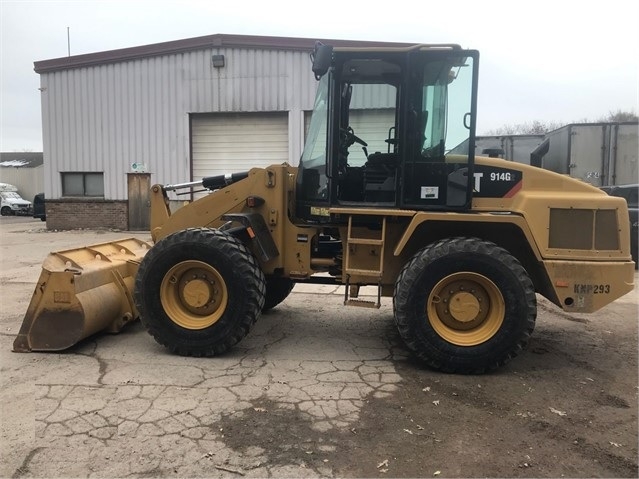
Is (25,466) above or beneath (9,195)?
beneath

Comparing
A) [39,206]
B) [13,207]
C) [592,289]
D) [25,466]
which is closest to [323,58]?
[592,289]

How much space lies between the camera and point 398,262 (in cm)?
509

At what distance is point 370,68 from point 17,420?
4.12 meters

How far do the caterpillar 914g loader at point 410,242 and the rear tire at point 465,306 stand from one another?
0.01 meters

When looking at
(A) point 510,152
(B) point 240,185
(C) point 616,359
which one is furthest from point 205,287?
(A) point 510,152

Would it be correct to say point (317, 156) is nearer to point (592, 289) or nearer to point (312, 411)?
point (312, 411)

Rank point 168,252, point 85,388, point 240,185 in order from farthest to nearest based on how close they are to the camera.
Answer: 1. point 240,185
2. point 168,252
3. point 85,388

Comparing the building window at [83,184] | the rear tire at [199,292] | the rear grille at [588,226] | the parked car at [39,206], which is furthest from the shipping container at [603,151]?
the parked car at [39,206]

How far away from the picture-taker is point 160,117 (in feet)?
59.2

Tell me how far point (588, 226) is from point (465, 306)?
4.33 feet

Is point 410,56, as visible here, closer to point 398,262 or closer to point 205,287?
point 398,262

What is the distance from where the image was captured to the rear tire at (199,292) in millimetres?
4840

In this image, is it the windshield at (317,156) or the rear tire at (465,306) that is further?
the windshield at (317,156)

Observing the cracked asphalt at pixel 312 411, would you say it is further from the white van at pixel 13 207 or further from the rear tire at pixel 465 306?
the white van at pixel 13 207
